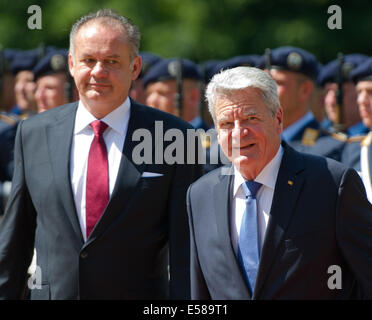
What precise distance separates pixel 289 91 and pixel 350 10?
735 cm

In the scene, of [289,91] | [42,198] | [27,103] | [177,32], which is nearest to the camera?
[42,198]

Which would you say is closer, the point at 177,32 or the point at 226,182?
the point at 226,182

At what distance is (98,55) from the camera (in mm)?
4816

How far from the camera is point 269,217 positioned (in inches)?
164

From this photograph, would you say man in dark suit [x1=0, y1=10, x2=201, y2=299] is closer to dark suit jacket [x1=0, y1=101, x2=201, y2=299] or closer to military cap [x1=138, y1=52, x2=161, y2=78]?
dark suit jacket [x1=0, y1=101, x2=201, y2=299]

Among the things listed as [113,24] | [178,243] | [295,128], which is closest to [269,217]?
[178,243]

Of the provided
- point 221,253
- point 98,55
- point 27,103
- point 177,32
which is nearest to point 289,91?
point 98,55

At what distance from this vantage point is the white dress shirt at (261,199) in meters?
4.23

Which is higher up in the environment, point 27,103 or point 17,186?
point 27,103

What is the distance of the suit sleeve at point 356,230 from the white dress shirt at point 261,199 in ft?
1.01

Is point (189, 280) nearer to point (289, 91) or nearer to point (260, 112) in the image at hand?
point (260, 112)

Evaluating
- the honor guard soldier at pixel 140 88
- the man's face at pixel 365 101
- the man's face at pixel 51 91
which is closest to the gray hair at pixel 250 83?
the man's face at pixel 365 101

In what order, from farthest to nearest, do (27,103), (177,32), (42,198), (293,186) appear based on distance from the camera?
(177,32) < (27,103) < (42,198) < (293,186)

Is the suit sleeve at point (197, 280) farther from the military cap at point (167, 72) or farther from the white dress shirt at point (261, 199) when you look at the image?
the military cap at point (167, 72)
